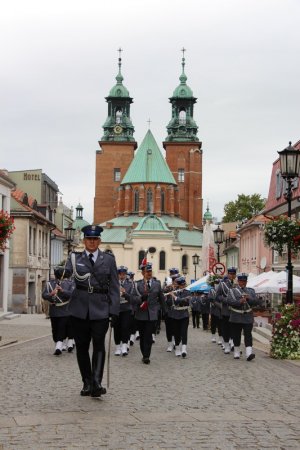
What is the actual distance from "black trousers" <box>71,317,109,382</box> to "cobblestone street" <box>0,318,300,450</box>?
0.43 meters

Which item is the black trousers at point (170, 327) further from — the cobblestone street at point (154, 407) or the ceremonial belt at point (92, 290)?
the ceremonial belt at point (92, 290)

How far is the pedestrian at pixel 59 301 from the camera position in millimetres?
16953

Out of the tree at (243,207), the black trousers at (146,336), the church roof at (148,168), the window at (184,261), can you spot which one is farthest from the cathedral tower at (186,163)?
the black trousers at (146,336)

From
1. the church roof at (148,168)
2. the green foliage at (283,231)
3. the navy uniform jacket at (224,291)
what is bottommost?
the navy uniform jacket at (224,291)

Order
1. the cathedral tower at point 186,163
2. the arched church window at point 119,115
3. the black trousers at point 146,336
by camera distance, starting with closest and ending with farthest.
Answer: the black trousers at point 146,336, the cathedral tower at point 186,163, the arched church window at point 119,115

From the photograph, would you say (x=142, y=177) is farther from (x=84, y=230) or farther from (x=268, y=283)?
(x=84, y=230)

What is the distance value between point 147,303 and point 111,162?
369 ft

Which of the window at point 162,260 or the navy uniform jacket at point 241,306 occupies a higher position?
the window at point 162,260

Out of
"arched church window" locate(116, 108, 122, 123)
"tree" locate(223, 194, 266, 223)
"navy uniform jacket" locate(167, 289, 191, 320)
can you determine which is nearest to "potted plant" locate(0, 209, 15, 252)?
"navy uniform jacket" locate(167, 289, 191, 320)

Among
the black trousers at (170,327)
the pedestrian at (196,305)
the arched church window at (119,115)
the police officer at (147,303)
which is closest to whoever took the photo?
the police officer at (147,303)

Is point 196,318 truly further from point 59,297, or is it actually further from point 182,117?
point 182,117

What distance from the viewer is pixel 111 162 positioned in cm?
12794

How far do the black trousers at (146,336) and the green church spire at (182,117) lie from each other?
11160 cm

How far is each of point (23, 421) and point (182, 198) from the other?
11868 cm
